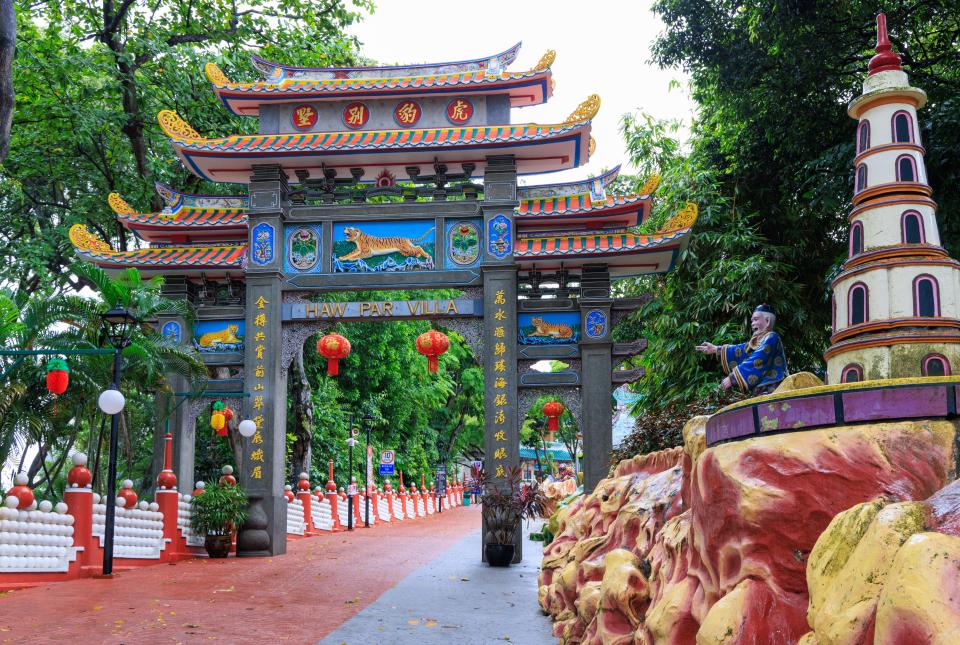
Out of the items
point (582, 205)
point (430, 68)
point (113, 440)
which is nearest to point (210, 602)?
point (113, 440)

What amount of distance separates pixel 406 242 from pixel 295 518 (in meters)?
9.51

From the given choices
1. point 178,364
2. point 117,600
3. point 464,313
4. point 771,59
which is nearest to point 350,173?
point 464,313

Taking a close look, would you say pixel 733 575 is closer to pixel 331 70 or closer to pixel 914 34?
pixel 914 34

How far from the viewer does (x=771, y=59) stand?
14.0 metres

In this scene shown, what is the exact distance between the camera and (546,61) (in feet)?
52.1

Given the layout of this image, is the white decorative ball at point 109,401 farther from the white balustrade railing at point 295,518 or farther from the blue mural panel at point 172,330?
the white balustrade railing at point 295,518

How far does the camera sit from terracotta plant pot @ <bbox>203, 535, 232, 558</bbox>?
15391 mm

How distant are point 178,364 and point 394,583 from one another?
564 centimetres

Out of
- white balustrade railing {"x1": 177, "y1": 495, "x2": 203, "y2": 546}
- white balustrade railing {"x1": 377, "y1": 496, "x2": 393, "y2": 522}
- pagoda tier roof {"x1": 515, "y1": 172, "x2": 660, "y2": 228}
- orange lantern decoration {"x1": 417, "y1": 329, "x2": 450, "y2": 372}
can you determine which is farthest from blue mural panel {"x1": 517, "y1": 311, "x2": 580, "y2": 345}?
white balustrade railing {"x1": 377, "y1": 496, "x2": 393, "y2": 522}

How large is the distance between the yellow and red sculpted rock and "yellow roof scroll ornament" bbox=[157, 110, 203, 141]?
14707 mm

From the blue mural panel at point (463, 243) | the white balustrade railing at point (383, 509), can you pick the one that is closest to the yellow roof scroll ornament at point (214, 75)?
the blue mural panel at point (463, 243)

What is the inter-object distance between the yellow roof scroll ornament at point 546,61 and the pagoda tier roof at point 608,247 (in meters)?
3.03

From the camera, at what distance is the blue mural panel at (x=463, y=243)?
15.2 metres

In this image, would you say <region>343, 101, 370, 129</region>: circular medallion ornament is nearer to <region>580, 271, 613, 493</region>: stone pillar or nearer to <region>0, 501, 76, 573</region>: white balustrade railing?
<region>580, 271, 613, 493</region>: stone pillar
